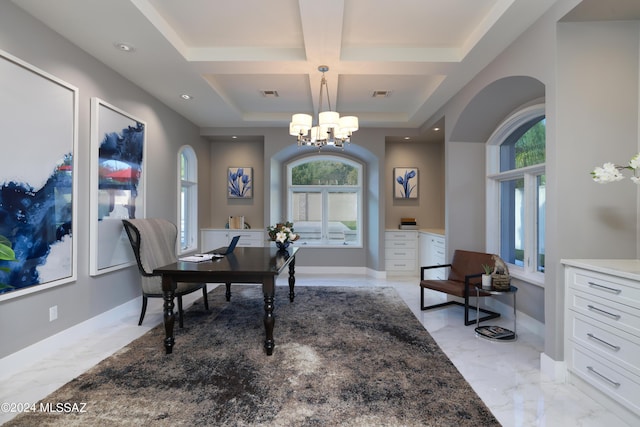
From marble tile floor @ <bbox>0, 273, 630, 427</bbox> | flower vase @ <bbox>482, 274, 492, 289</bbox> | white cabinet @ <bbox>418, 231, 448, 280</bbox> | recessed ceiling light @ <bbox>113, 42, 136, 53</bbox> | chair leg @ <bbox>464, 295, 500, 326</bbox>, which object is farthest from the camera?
white cabinet @ <bbox>418, 231, 448, 280</bbox>

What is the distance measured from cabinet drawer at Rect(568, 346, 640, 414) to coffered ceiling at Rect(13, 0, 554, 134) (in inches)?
95.5

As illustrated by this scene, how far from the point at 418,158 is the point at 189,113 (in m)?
4.23

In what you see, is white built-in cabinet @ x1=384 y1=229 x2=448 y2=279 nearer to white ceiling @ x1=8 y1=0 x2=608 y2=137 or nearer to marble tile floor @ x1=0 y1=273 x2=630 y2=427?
marble tile floor @ x1=0 y1=273 x2=630 y2=427

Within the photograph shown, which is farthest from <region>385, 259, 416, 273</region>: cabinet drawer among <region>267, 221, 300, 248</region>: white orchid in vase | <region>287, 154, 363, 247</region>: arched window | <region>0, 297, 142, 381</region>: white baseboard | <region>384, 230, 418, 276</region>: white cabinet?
<region>0, 297, 142, 381</region>: white baseboard

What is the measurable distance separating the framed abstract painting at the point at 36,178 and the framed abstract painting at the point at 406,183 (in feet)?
16.7

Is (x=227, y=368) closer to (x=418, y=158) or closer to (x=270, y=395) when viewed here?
(x=270, y=395)

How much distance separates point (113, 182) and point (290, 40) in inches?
92.4

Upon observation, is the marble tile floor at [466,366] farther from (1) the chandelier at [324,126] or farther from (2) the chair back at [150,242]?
(1) the chandelier at [324,126]

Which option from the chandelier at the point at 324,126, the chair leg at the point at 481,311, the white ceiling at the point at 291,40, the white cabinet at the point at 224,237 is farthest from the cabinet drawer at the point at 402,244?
the chandelier at the point at 324,126

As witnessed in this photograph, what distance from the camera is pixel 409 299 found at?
14.6ft

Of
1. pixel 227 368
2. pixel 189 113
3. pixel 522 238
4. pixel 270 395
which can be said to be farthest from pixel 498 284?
pixel 189 113

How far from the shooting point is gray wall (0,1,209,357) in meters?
2.40

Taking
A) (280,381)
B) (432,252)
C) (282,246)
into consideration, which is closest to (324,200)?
(432,252)

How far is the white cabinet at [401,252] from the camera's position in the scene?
6090 mm
